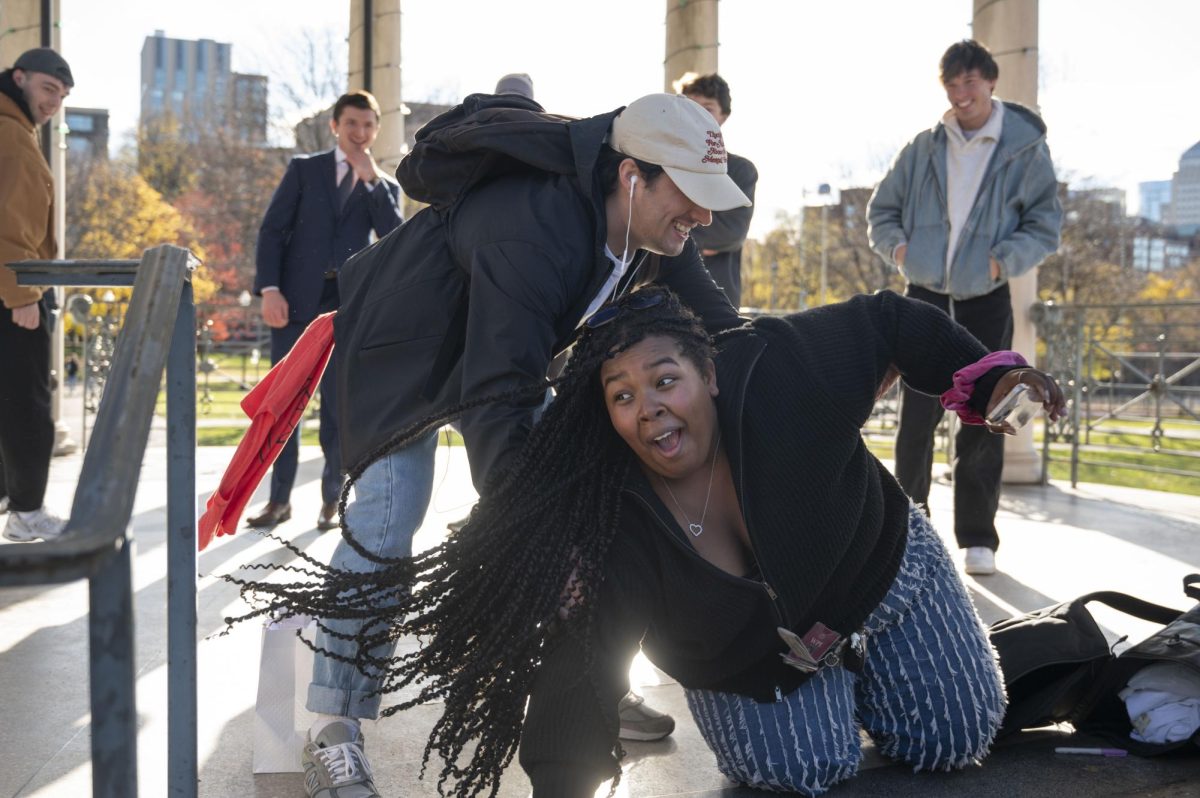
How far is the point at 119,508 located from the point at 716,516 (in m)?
1.56

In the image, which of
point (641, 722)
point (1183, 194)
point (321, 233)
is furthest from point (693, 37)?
point (1183, 194)

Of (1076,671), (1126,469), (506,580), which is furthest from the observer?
(1126,469)

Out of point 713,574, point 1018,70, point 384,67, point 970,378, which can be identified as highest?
point 384,67

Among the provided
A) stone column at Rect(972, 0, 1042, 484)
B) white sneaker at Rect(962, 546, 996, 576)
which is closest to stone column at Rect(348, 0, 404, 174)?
stone column at Rect(972, 0, 1042, 484)

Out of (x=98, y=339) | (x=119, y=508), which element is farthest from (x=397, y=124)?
(x=119, y=508)

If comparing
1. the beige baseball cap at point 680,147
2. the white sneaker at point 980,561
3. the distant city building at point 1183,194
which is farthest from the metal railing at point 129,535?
the distant city building at point 1183,194

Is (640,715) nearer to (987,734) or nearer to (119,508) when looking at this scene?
(987,734)

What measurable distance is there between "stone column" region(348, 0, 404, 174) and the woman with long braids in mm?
6478

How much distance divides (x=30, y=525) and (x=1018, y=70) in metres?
6.29

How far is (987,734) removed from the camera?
293cm

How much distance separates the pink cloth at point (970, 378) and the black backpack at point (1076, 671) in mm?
724

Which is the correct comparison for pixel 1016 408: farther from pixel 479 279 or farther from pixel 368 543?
pixel 368 543

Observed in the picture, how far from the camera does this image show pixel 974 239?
16.9 ft

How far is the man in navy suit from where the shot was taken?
575cm
